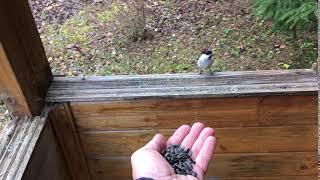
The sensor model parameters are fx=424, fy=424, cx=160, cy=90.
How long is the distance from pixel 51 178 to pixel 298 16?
1289 millimetres

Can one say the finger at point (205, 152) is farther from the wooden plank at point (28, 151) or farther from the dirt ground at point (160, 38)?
the dirt ground at point (160, 38)

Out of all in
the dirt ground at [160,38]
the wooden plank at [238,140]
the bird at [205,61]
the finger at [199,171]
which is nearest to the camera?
the finger at [199,171]

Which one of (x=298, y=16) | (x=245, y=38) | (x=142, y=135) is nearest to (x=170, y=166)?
(x=142, y=135)

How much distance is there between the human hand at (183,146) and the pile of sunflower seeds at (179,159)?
0.6 inches

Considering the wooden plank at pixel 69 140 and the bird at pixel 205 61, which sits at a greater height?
the bird at pixel 205 61

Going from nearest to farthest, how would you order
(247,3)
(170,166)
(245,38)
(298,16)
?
(170,166)
(298,16)
(245,38)
(247,3)

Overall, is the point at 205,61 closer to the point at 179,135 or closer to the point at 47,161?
the point at 179,135

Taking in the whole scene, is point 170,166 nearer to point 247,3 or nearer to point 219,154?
point 219,154

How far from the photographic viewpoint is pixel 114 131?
5.07 ft

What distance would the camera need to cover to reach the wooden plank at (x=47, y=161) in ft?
4.22

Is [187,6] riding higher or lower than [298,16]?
lower

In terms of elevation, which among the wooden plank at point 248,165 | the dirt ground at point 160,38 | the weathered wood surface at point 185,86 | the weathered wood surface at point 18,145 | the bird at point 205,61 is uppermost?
the bird at point 205,61

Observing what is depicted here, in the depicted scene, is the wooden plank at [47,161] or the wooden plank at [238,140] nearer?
the wooden plank at [47,161]

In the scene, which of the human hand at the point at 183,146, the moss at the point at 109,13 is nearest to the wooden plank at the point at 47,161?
the human hand at the point at 183,146
